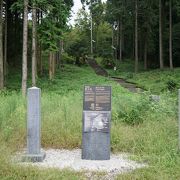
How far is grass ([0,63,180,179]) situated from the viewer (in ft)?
22.3

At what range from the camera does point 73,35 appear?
82.9 metres

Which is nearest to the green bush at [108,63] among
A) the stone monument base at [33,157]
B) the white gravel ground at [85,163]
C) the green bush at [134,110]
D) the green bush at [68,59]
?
the green bush at [68,59]

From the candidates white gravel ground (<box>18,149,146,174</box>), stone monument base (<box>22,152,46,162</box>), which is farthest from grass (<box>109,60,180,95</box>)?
stone monument base (<box>22,152,46,162</box>)

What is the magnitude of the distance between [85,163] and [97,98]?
1.32 m

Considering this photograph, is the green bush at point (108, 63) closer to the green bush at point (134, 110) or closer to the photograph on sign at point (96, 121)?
the green bush at point (134, 110)

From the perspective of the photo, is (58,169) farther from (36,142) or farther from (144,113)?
(144,113)

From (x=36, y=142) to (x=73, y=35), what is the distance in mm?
76005

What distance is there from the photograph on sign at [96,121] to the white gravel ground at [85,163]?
64 centimetres

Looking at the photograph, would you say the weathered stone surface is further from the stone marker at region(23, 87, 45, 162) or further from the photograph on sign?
the stone marker at region(23, 87, 45, 162)

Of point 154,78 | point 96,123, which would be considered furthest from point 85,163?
point 154,78

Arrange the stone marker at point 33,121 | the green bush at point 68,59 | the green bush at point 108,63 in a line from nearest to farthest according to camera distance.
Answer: the stone marker at point 33,121, the green bush at point 108,63, the green bush at point 68,59

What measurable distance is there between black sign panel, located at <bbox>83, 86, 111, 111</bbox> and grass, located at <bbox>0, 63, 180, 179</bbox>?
1.14 m

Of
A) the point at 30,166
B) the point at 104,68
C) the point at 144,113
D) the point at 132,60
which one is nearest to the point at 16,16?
the point at 104,68

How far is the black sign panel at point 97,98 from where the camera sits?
26.1ft
